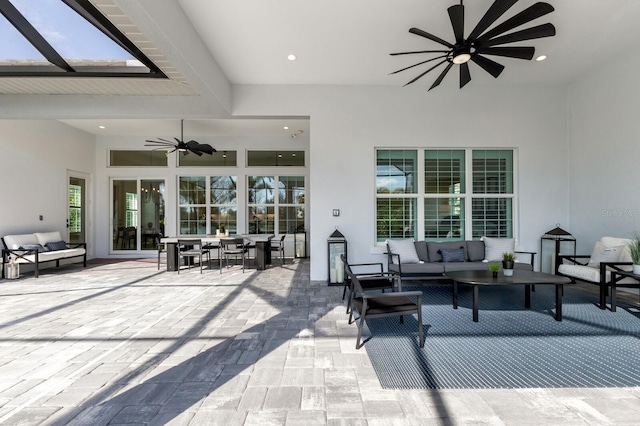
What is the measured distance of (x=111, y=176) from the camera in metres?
8.73

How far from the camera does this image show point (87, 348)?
284 centimetres

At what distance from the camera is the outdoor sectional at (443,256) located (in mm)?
4922

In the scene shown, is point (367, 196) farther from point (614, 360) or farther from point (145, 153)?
point (145, 153)

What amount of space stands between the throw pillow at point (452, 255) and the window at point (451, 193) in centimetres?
63

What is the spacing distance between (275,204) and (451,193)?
499cm

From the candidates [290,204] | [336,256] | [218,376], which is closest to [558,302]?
[336,256]

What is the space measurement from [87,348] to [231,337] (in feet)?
4.39

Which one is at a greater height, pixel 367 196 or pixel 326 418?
pixel 367 196

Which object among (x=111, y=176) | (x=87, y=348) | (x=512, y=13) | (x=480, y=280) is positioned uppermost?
(x=512, y=13)

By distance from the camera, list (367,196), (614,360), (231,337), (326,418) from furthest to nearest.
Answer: (367,196) → (231,337) → (614,360) → (326,418)

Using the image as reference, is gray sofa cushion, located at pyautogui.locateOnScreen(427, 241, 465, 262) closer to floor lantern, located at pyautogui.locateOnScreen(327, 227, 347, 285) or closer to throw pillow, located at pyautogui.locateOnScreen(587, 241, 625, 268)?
floor lantern, located at pyautogui.locateOnScreen(327, 227, 347, 285)

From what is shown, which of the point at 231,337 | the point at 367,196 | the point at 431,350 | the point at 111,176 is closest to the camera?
the point at 431,350

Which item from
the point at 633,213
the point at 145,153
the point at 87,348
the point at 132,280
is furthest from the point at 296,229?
the point at 633,213

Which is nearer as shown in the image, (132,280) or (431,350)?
(431,350)
